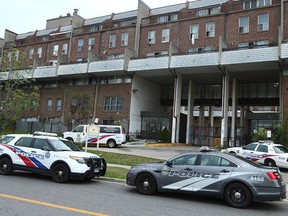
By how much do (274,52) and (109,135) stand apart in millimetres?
16889

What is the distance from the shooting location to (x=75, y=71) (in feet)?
134

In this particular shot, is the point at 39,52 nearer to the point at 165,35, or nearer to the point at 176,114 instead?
the point at 165,35

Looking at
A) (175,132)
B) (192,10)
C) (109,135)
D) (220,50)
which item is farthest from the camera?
(192,10)

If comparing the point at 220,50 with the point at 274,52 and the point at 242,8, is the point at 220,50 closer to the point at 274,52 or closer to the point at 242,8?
the point at 274,52

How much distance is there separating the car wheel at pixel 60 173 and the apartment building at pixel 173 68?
78.6 ft

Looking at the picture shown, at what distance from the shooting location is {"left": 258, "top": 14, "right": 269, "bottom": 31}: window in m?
33.8

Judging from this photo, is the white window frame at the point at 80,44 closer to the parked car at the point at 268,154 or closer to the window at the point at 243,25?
the window at the point at 243,25

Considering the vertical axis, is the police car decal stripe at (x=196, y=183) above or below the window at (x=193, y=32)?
below

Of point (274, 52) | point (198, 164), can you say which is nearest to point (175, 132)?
point (274, 52)

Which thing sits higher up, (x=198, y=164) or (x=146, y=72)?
(x=146, y=72)

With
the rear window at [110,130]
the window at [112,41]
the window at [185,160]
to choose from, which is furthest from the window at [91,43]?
the window at [185,160]

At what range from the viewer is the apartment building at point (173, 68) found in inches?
1294

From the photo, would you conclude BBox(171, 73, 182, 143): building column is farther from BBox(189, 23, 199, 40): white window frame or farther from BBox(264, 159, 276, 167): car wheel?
BBox(264, 159, 276, 167): car wheel

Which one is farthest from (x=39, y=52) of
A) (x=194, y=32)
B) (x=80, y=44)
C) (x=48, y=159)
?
(x=48, y=159)
